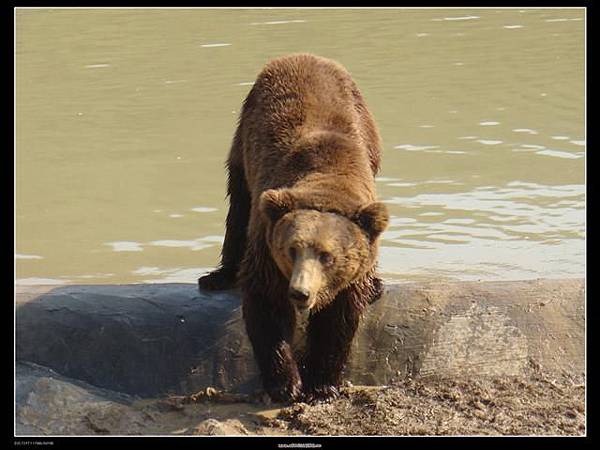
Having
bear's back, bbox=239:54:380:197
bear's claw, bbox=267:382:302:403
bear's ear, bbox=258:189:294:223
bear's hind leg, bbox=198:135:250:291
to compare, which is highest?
bear's back, bbox=239:54:380:197

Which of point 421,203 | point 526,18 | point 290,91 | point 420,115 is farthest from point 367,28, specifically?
point 290,91

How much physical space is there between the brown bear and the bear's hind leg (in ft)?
0.04

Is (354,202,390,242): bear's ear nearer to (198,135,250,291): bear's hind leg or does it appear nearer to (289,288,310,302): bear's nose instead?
(289,288,310,302): bear's nose

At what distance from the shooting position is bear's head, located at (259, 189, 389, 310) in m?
6.60

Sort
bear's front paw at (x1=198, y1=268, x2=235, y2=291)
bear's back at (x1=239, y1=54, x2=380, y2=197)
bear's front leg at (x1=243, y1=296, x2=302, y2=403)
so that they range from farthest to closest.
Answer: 1. bear's front paw at (x1=198, y1=268, x2=235, y2=291)
2. bear's back at (x1=239, y1=54, x2=380, y2=197)
3. bear's front leg at (x1=243, y1=296, x2=302, y2=403)

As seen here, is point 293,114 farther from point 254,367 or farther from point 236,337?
point 254,367

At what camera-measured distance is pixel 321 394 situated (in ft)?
24.1

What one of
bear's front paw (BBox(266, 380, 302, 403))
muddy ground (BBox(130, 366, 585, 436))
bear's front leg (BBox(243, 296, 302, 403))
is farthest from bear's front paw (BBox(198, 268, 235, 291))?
bear's front paw (BBox(266, 380, 302, 403))

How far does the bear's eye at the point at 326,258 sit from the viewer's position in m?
6.64

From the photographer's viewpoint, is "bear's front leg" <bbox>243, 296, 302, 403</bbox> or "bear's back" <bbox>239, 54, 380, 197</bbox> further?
"bear's back" <bbox>239, 54, 380, 197</bbox>
